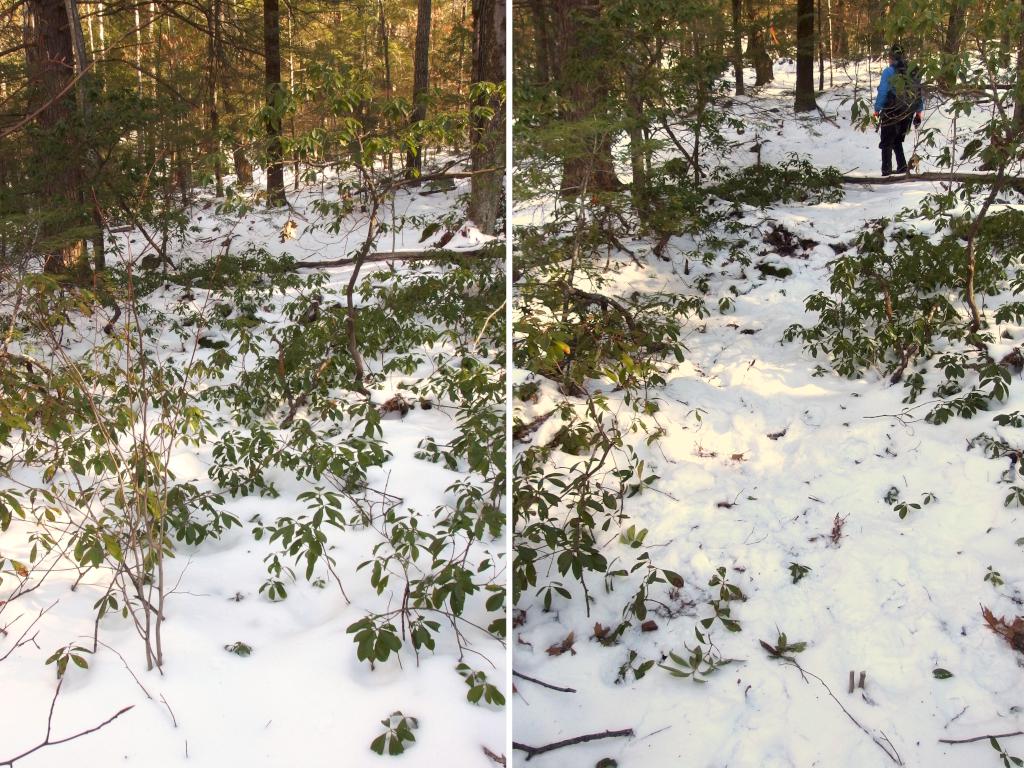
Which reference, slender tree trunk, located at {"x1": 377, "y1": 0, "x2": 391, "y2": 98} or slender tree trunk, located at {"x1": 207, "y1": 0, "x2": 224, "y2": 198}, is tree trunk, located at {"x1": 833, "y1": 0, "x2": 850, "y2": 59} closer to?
slender tree trunk, located at {"x1": 377, "y1": 0, "x2": 391, "y2": 98}

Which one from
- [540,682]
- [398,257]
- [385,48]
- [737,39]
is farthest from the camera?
[385,48]

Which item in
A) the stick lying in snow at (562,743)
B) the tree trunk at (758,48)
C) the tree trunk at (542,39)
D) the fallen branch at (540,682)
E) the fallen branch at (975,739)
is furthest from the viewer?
the tree trunk at (542,39)

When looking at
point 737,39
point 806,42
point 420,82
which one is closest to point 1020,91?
point 806,42

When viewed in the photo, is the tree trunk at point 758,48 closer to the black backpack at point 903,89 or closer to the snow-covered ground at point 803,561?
the snow-covered ground at point 803,561

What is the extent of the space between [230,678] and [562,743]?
0.52m

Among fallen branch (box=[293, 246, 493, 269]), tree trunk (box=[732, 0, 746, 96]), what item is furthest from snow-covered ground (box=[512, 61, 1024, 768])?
fallen branch (box=[293, 246, 493, 269])

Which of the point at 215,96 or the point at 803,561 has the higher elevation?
the point at 215,96

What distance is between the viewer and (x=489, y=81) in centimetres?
144

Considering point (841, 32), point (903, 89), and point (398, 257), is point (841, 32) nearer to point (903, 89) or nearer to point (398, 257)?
point (903, 89)

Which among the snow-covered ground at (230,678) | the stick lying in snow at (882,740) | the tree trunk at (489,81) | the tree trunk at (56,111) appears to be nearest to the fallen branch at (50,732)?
the snow-covered ground at (230,678)

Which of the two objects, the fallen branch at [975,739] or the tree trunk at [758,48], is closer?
the fallen branch at [975,739]

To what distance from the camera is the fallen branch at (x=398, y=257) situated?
1.74 metres

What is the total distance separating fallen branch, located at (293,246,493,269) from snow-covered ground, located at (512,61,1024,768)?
295mm

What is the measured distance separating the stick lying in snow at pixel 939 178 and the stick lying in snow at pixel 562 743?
1112 millimetres
